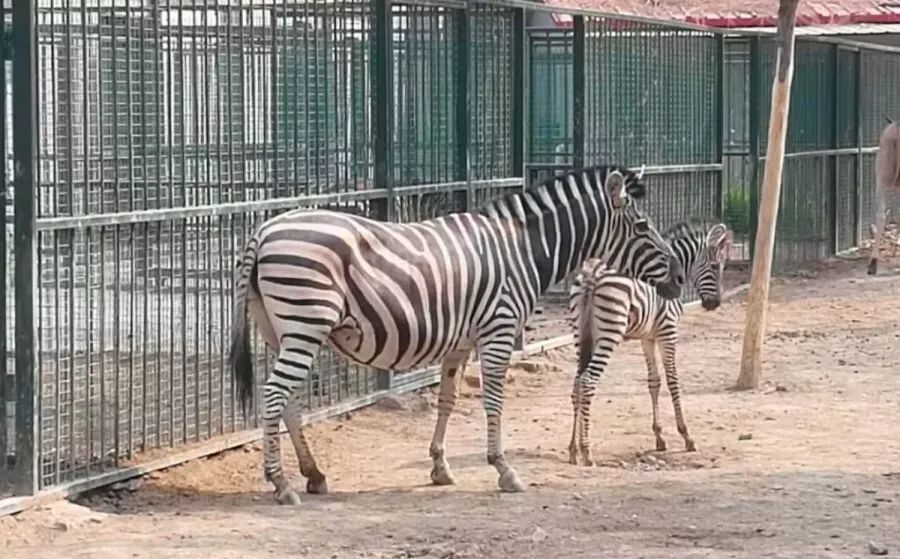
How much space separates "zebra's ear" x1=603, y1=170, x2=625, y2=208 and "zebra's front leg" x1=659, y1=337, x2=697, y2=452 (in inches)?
43.8

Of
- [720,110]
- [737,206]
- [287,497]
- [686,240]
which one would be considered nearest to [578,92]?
[720,110]

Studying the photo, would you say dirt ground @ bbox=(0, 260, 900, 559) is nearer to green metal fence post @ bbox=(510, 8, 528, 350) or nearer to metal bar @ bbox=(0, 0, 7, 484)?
metal bar @ bbox=(0, 0, 7, 484)

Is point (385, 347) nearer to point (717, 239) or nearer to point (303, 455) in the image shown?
point (303, 455)

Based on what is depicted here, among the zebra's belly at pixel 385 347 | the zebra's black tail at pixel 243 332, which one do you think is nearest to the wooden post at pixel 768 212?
the zebra's belly at pixel 385 347

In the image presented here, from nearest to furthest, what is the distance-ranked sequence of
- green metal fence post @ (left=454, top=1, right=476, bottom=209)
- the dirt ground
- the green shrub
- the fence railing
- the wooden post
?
1. the dirt ground
2. the fence railing
3. the wooden post
4. green metal fence post @ (left=454, top=1, right=476, bottom=209)
5. the green shrub

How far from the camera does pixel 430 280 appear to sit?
9000 millimetres

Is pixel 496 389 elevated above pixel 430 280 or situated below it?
below

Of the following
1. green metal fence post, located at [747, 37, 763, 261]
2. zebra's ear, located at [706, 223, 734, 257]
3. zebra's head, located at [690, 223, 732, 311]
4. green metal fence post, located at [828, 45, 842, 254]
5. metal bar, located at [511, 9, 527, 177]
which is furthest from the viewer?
green metal fence post, located at [828, 45, 842, 254]

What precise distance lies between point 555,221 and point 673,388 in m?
1.38

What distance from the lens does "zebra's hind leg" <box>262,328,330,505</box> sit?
846 cm

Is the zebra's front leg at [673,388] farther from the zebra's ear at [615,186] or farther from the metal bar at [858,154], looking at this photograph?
the metal bar at [858,154]

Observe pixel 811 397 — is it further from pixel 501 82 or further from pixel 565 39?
pixel 565 39

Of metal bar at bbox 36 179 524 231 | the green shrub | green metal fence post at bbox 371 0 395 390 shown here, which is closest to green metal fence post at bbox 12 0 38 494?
metal bar at bbox 36 179 524 231

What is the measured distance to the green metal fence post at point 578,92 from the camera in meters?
14.8
